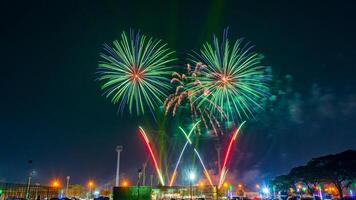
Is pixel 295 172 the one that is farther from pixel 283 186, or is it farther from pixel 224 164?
pixel 224 164

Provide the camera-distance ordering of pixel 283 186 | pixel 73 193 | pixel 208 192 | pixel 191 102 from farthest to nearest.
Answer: pixel 283 186
pixel 73 193
pixel 208 192
pixel 191 102

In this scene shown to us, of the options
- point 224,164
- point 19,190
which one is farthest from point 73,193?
point 224,164

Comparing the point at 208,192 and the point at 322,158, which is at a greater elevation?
the point at 322,158

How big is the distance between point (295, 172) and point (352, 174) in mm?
36874

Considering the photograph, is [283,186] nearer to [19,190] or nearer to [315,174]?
[315,174]

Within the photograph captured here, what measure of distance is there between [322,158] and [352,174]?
1226 centimetres

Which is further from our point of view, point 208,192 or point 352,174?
point 208,192

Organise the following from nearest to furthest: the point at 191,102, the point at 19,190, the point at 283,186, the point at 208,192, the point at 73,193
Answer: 1. the point at 191,102
2. the point at 19,190
3. the point at 208,192
4. the point at 73,193
5. the point at 283,186

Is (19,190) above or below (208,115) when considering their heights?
below

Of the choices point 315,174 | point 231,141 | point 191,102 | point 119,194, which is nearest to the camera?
point 119,194

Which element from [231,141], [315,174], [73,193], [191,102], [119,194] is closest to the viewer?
[119,194]

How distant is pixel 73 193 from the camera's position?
342 feet

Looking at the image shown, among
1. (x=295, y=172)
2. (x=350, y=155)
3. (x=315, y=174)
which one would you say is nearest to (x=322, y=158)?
(x=315, y=174)

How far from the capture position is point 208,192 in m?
81.0
